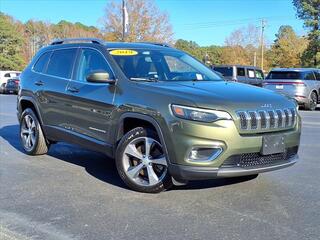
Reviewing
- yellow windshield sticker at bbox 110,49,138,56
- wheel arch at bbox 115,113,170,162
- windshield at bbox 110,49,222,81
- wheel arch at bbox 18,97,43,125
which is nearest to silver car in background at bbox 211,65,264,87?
wheel arch at bbox 18,97,43,125

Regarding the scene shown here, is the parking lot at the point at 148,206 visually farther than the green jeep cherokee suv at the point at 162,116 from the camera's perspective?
No

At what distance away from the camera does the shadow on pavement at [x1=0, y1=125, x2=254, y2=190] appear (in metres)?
5.85

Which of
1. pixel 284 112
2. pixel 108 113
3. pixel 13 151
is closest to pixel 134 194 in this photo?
pixel 108 113

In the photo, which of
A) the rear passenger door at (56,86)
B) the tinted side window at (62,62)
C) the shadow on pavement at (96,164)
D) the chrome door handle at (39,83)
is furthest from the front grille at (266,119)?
the chrome door handle at (39,83)

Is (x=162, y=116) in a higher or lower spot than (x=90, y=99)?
lower

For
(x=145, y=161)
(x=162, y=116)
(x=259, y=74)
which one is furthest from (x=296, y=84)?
(x=162, y=116)

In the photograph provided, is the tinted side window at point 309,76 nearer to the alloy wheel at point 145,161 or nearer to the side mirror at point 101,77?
the side mirror at point 101,77

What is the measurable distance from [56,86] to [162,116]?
2.41 meters

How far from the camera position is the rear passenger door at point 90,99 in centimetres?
585

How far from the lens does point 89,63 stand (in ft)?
21.1

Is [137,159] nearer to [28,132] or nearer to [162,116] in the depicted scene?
[162,116]

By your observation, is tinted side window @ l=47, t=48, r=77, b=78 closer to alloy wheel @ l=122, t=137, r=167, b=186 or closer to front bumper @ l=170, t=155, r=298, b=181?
alloy wheel @ l=122, t=137, r=167, b=186

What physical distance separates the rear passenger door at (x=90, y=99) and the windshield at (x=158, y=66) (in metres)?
0.23

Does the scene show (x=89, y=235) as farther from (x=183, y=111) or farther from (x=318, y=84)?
(x=318, y=84)
